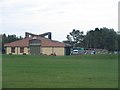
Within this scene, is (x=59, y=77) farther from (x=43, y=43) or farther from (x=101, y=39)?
(x=101, y=39)

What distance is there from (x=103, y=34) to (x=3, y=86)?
5172 inches

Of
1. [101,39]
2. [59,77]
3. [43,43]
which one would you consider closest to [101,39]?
[101,39]

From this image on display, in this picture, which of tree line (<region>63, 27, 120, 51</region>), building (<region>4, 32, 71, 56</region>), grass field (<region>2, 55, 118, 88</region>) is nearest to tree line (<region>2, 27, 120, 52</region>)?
tree line (<region>63, 27, 120, 51</region>)

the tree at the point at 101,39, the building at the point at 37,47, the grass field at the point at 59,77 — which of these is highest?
the tree at the point at 101,39

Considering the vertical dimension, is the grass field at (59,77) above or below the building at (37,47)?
below

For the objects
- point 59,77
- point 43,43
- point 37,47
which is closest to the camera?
point 59,77

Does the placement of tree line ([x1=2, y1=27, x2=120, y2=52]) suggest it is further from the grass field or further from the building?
the grass field

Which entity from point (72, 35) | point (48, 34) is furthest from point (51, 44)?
point (72, 35)

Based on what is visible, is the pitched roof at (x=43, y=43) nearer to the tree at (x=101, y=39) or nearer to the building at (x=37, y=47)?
the building at (x=37, y=47)

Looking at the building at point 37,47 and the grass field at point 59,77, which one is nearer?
the grass field at point 59,77

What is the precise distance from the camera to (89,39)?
498 feet

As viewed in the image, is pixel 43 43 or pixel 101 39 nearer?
pixel 43 43

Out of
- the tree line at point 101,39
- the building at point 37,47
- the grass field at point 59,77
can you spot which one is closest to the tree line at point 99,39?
the tree line at point 101,39

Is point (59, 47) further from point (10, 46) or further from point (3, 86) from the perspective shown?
point (3, 86)
